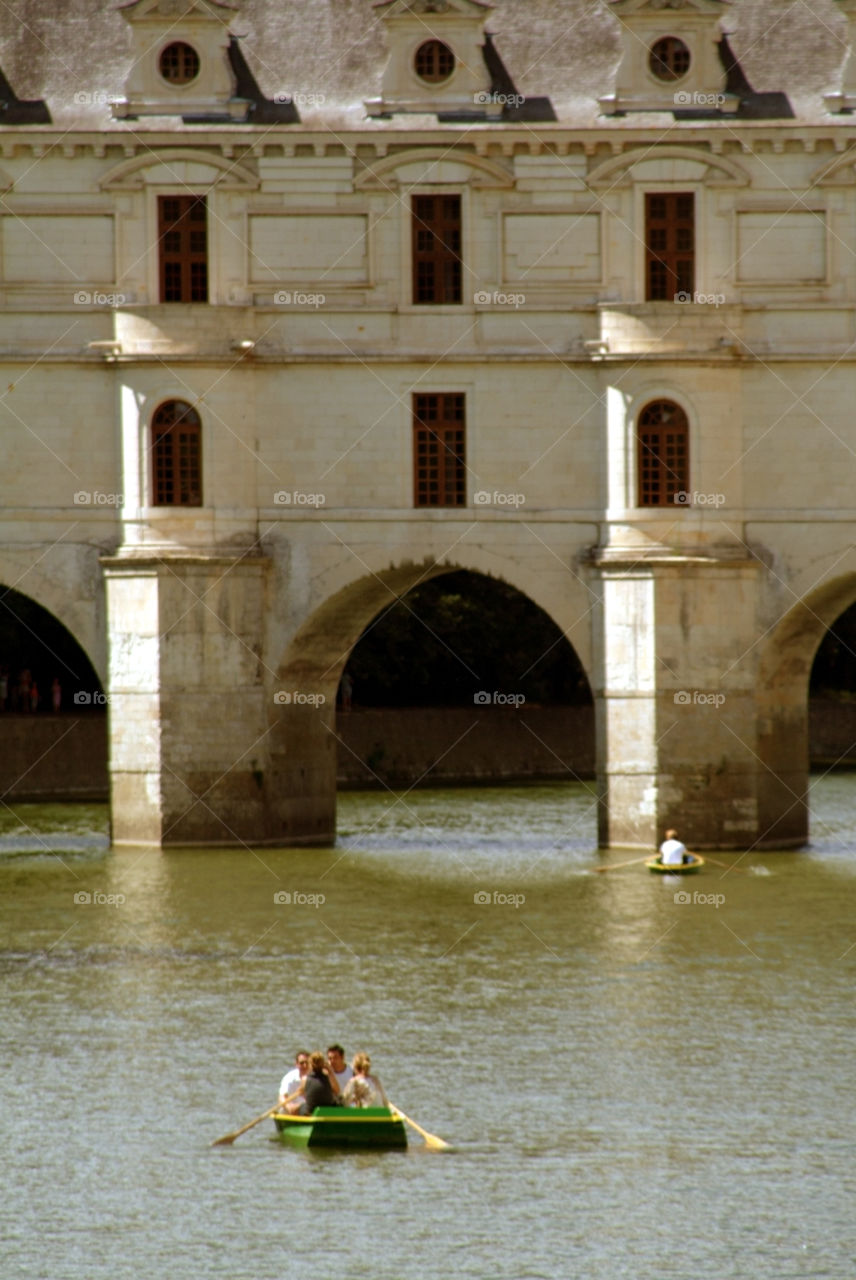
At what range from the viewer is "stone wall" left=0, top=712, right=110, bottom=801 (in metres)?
61.5

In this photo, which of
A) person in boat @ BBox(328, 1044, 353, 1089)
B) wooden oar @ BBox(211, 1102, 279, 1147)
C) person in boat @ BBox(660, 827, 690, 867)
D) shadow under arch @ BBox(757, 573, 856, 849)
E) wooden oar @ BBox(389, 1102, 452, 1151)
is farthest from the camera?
shadow under arch @ BBox(757, 573, 856, 849)

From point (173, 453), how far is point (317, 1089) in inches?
858

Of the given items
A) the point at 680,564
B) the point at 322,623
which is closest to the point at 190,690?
the point at 322,623

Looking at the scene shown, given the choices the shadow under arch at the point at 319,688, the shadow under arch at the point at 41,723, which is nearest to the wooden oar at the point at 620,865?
the shadow under arch at the point at 319,688

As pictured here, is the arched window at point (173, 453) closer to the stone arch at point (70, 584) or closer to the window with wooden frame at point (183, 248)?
the stone arch at point (70, 584)

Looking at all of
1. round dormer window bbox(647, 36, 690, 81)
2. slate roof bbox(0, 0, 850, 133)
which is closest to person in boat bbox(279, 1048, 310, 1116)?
slate roof bbox(0, 0, 850, 133)

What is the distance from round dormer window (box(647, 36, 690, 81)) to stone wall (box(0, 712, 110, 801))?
21.7 m

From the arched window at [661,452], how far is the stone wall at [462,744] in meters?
19.4

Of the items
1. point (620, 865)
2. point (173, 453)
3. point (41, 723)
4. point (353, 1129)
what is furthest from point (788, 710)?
point (353, 1129)

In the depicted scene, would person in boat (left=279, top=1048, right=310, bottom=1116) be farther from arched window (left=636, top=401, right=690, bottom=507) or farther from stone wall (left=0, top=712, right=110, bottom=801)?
stone wall (left=0, top=712, right=110, bottom=801)

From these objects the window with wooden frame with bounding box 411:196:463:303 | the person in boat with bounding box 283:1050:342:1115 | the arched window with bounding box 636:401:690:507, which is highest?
the window with wooden frame with bounding box 411:196:463:303

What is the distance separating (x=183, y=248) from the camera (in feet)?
158

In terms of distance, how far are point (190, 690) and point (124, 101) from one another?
986cm

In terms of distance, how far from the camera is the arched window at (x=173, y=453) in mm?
48188
